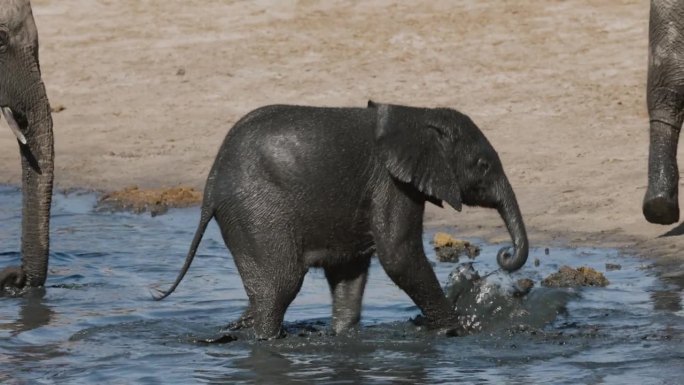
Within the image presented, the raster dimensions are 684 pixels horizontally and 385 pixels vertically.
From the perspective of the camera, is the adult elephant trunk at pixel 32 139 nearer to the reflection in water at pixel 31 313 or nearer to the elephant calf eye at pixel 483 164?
the reflection in water at pixel 31 313

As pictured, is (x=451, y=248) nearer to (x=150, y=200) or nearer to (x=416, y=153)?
(x=416, y=153)

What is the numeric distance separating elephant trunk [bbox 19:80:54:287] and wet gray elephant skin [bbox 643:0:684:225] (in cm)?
316

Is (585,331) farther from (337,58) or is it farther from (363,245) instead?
(337,58)

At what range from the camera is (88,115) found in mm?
14031

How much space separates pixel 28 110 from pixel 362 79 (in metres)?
5.18

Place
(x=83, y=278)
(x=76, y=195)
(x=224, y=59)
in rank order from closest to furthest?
(x=83, y=278)
(x=76, y=195)
(x=224, y=59)

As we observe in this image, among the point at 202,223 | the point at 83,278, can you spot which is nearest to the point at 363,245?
the point at 202,223

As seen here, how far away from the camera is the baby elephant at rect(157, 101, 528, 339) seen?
7613 mm

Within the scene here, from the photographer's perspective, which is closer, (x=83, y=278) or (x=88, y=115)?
(x=83, y=278)

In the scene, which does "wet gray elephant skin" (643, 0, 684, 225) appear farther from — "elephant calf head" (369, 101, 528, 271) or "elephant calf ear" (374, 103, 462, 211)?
"elephant calf ear" (374, 103, 462, 211)

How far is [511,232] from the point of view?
774 cm

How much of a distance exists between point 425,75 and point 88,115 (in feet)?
9.22

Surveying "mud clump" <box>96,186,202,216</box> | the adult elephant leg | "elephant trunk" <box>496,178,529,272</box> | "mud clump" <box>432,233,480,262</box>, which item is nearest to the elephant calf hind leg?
the adult elephant leg

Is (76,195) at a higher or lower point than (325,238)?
lower
